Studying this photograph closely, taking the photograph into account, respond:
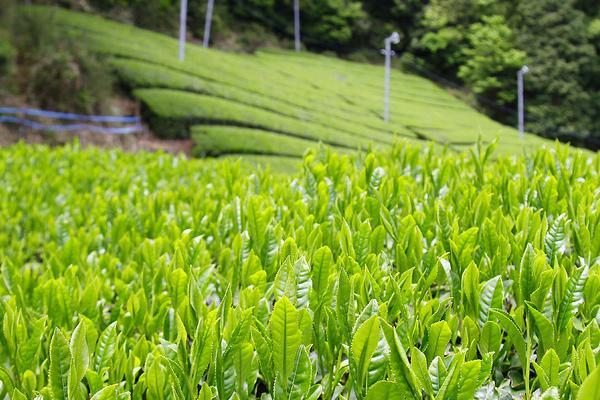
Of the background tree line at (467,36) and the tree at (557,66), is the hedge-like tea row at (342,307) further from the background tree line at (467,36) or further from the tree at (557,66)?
the tree at (557,66)

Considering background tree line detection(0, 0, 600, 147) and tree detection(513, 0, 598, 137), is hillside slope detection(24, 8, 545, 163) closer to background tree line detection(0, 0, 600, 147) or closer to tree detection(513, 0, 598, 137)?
background tree line detection(0, 0, 600, 147)

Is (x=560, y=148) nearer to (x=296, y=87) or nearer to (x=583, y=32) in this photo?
(x=296, y=87)

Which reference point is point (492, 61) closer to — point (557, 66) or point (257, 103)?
point (557, 66)

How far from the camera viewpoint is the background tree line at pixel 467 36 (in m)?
31.3

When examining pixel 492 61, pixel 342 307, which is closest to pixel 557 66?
pixel 492 61

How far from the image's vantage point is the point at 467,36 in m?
37.1

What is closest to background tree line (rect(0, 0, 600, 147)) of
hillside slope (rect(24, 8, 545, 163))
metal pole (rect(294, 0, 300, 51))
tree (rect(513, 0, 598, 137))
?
tree (rect(513, 0, 598, 137))

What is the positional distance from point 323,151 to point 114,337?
156cm

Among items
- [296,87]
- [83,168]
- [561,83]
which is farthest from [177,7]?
[83,168]

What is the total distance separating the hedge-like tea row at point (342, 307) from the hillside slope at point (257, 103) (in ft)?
35.4

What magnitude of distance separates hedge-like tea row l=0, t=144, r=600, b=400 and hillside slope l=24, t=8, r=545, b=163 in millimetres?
10780

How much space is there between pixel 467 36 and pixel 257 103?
22621 mm

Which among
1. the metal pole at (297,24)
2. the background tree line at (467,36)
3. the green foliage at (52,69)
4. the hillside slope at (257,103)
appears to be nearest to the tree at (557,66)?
the background tree line at (467,36)

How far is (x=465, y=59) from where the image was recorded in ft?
123
